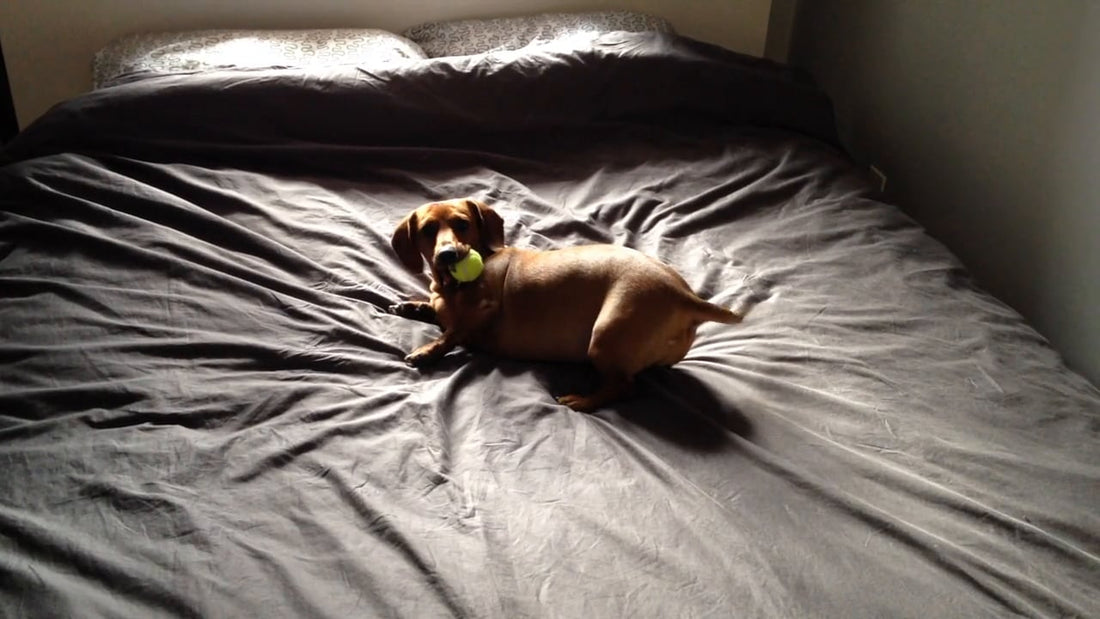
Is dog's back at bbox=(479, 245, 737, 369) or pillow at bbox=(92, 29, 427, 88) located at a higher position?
pillow at bbox=(92, 29, 427, 88)

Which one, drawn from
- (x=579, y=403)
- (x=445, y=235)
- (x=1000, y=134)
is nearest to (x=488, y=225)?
(x=445, y=235)

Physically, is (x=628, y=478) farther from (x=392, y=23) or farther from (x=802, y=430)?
(x=392, y=23)

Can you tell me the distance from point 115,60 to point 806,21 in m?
2.17

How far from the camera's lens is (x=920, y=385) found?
4.67 ft

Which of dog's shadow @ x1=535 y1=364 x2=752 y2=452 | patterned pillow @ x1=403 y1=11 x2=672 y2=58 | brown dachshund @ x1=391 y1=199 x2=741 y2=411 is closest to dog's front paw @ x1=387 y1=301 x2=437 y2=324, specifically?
brown dachshund @ x1=391 y1=199 x2=741 y2=411

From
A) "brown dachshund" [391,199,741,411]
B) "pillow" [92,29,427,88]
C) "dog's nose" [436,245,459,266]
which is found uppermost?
"pillow" [92,29,427,88]

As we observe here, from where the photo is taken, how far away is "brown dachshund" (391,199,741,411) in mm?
1363

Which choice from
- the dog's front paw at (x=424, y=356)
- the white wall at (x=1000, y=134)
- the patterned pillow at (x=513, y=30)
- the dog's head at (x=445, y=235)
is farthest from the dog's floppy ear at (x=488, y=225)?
the white wall at (x=1000, y=134)

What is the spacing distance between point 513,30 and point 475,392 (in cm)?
145

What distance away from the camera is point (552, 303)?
56.8 inches

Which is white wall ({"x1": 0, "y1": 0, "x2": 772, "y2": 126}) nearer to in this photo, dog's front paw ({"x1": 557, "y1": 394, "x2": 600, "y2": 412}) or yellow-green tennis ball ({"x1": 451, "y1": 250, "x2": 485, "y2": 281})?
yellow-green tennis ball ({"x1": 451, "y1": 250, "x2": 485, "y2": 281})

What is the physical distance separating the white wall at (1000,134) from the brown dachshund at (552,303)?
876mm

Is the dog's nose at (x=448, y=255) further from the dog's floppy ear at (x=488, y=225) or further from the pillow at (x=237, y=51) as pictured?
the pillow at (x=237, y=51)

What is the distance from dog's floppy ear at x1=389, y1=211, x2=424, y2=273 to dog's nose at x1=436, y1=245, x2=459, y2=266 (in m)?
0.11
